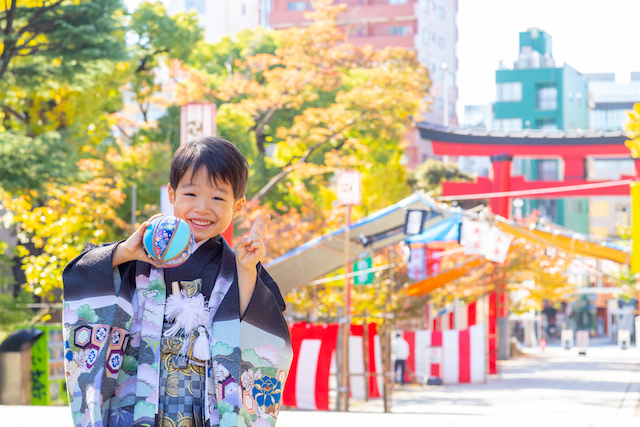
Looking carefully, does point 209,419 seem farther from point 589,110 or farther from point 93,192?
point 589,110

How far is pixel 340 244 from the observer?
39.8ft

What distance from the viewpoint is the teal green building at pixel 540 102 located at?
2046 inches

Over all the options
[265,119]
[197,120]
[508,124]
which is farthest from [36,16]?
[508,124]

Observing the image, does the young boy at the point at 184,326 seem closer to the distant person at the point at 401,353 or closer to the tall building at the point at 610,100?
the distant person at the point at 401,353

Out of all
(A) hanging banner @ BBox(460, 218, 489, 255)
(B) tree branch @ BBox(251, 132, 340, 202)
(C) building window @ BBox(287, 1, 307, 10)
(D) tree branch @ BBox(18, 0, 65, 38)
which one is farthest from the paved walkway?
(C) building window @ BBox(287, 1, 307, 10)

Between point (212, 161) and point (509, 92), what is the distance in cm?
5300

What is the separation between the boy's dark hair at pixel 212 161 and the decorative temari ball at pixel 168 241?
241 millimetres

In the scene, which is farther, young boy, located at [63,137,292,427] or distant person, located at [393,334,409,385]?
distant person, located at [393,334,409,385]

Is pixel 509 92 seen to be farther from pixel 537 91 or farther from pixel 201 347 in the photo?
pixel 201 347

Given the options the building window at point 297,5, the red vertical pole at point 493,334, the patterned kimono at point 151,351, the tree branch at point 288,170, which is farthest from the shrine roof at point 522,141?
the building window at point 297,5

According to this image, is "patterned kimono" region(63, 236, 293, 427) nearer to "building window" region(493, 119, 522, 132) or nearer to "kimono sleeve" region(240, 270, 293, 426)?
"kimono sleeve" region(240, 270, 293, 426)

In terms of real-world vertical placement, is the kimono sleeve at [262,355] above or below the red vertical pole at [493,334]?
above

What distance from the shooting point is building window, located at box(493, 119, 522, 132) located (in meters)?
53.2

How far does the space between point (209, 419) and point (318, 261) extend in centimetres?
973
